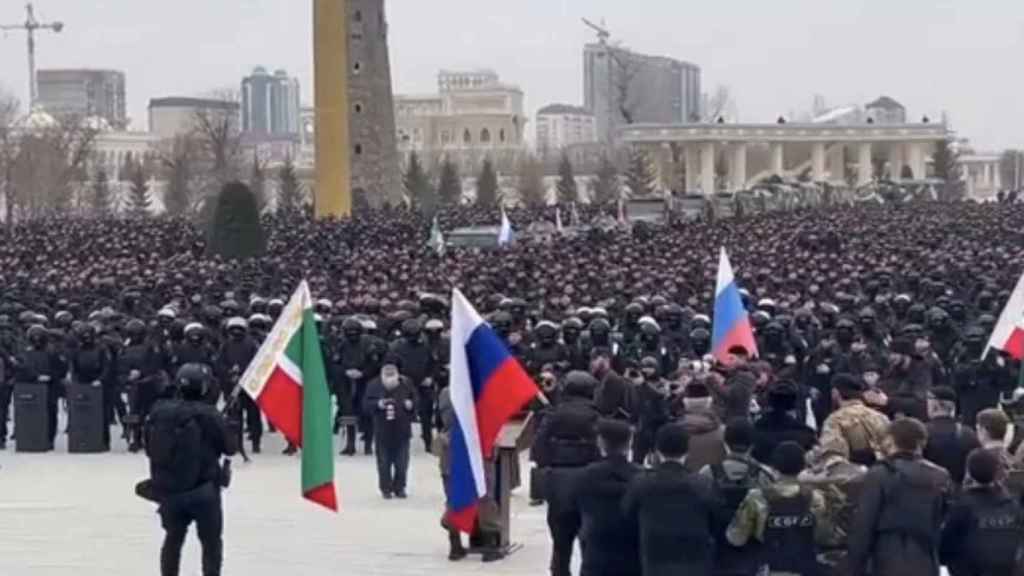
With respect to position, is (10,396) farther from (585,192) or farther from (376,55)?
(585,192)

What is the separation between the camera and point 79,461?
18.0m

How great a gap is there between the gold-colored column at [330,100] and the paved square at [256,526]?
41.8 meters

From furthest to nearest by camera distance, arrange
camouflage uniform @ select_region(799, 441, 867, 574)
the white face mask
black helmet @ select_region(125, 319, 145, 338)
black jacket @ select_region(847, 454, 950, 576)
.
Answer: black helmet @ select_region(125, 319, 145, 338) < the white face mask < camouflage uniform @ select_region(799, 441, 867, 574) < black jacket @ select_region(847, 454, 950, 576)

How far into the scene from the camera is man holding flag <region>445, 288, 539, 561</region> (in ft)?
36.9

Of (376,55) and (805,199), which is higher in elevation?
(376,55)

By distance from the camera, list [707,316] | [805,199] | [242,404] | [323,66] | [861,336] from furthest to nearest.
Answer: [805,199]
[323,66]
[707,316]
[242,404]
[861,336]

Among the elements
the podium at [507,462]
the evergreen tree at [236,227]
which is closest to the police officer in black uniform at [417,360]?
the podium at [507,462]

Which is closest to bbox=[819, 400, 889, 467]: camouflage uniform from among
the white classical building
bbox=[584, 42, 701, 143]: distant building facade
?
the white classical building

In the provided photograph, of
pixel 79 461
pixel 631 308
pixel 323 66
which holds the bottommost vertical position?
pixel 79 461

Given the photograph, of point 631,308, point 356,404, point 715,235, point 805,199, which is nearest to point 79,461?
point 356,404

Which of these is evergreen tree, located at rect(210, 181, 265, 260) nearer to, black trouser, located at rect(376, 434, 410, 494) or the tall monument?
the tall monument

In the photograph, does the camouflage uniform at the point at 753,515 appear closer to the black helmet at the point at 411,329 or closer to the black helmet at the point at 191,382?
the black helmet at the point at 191,382

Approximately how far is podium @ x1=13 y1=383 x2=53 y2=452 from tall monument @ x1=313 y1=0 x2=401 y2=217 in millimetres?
38803

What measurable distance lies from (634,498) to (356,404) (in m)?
9.35
